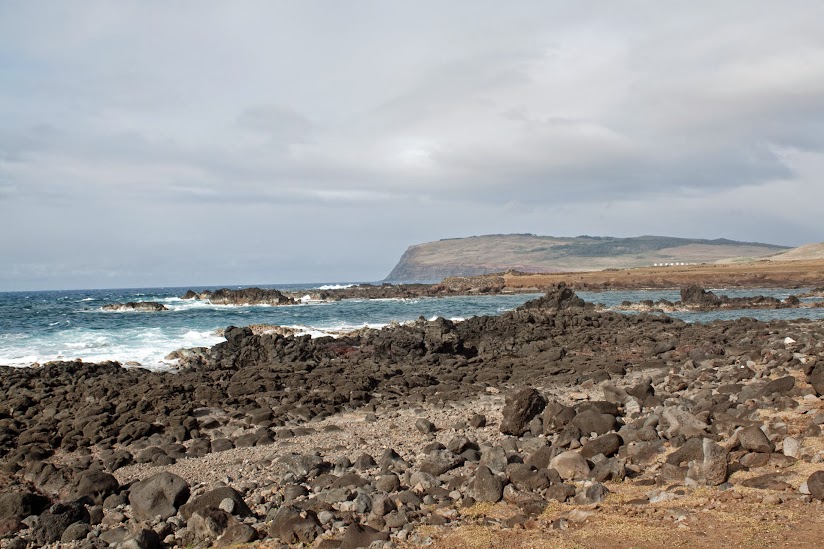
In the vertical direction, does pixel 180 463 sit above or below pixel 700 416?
below

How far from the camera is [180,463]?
10.9m

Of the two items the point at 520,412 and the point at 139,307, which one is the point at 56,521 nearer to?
the point at 520,412

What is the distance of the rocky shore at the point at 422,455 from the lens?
6969 mm

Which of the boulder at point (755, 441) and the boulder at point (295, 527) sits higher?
the boulder at point (755, 441)

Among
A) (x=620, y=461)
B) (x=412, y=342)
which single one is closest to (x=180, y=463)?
(x=620, y=461)

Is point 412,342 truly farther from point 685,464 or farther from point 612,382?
point 685,464

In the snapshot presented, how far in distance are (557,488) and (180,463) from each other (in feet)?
21.6

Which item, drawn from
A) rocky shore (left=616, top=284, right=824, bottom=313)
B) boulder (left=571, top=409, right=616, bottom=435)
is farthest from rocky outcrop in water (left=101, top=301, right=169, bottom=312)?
boulder (left=571, top=409, right=616, bottom=435)

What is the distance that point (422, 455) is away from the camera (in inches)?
398

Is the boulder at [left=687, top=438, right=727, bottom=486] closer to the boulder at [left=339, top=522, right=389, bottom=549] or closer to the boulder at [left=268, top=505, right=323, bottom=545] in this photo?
the boulder at [left=339, top=522, right=389, bottom=549]

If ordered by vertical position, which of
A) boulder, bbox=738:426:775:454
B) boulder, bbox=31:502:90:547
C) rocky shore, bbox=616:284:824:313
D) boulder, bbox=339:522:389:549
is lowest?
rocky shore, bbox=616:284:824:313

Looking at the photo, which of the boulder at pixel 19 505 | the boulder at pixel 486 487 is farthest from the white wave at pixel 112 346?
the boulder at pixel 486 487

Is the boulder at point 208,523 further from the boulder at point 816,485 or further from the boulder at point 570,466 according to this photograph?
the boulder at point 816,485

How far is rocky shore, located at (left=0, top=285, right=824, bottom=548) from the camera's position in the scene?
697 centimetres
